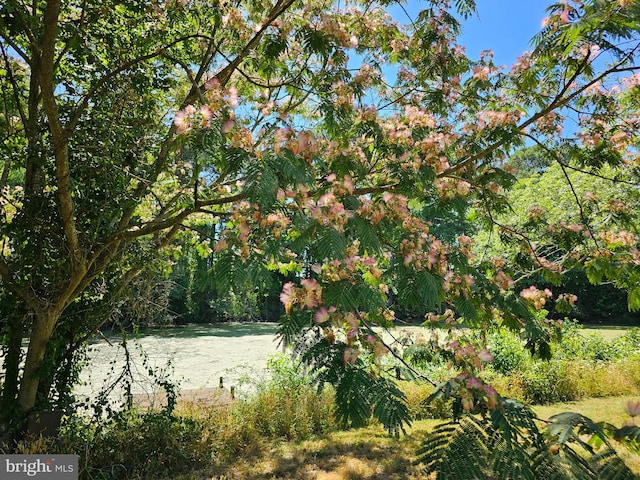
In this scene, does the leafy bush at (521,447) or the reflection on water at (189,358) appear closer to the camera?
the leafy bush at (521,447)

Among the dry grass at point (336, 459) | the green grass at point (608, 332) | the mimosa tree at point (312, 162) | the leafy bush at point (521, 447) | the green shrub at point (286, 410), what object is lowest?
the green grass at point (608, 332)

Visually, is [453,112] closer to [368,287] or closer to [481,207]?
[481,207]

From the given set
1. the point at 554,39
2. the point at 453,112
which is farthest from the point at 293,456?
the point at 554,39

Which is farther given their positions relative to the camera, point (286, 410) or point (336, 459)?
point (286, 410)

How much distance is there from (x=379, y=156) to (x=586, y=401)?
5707 millimetres

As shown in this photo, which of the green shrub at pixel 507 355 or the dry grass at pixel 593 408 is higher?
the green shrub at pixel 507 355

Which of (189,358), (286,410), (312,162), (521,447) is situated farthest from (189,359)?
(521,447)

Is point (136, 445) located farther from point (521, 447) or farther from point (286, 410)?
point (521, 447)

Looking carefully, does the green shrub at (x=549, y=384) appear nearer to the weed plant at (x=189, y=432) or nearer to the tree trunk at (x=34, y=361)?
the weed plant at (x=189, y=432)

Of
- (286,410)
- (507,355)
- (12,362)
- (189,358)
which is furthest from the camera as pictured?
(189,358)

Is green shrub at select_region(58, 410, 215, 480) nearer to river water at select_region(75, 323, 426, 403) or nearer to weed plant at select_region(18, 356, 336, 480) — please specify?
weed plant at select_region(18, 356, 336, 480)

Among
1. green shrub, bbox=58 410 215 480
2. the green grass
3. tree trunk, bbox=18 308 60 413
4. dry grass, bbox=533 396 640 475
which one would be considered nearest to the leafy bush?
green shrub, bbox=58 410 215 480

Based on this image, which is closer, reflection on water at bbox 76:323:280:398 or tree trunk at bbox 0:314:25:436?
tree trunk at bbox 0:314:25:436

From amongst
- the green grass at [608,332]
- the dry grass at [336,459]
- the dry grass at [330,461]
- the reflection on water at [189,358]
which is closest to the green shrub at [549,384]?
the dry grass at [336,459]
